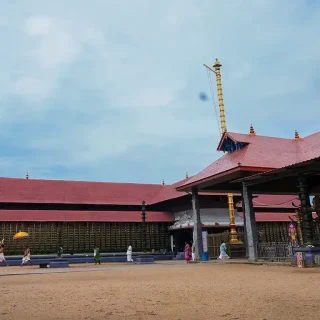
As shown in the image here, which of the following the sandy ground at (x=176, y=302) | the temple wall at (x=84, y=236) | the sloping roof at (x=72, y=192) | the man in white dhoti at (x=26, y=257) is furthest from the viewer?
the sloping roof at (x=72, y=192)

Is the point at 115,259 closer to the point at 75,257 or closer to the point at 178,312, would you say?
the point at 75,257

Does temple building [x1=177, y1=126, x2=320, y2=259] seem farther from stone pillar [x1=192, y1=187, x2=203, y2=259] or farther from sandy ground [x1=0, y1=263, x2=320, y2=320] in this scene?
sandy ground [x1=0, y1=263, x2=320, y2=320]

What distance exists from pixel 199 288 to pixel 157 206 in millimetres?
25487

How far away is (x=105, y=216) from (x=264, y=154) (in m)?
15.6

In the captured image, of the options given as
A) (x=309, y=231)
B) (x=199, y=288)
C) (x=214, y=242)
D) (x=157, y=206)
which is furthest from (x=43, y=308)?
(x=157, y=206)

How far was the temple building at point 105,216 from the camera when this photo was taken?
94.9ft

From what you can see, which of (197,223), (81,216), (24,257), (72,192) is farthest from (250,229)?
(72,192)

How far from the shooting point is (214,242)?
27344mm

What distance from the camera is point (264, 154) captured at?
63.7 ft

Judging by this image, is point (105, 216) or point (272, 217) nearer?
point (105, 216)

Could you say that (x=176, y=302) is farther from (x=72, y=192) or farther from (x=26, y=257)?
(x=72, y=192)

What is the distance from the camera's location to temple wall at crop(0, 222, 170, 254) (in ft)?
92.8

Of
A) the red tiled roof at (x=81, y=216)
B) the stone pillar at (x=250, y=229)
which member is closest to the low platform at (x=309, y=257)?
the stone pillar at (x=250, y=229)

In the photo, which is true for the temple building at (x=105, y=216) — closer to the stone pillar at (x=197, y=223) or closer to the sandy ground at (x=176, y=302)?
the stone pillar at (x=197, y=223)
